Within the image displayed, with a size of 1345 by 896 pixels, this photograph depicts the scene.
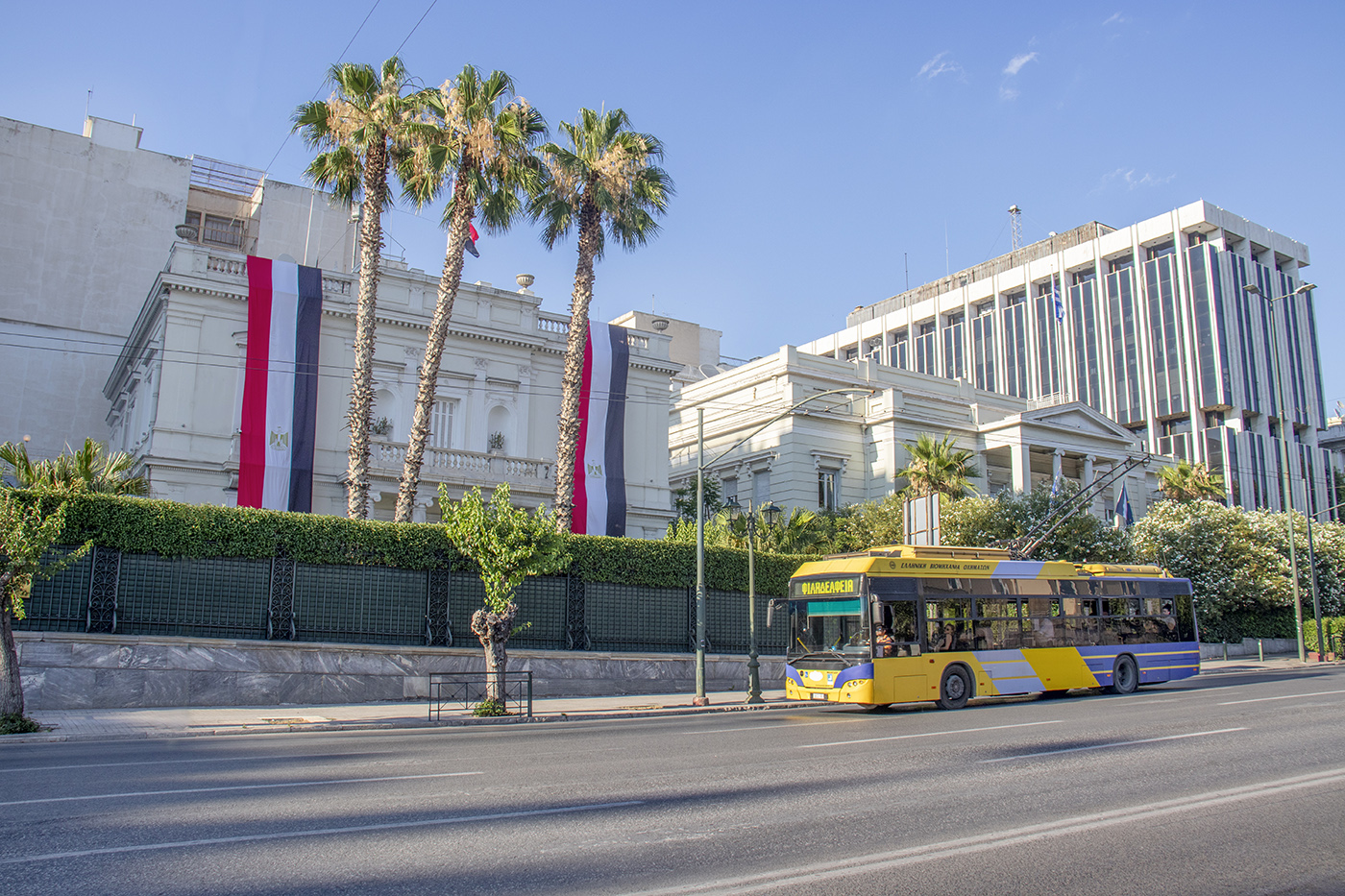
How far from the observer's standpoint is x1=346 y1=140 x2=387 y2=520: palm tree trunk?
2409cm

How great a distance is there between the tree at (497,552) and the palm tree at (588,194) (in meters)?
A: 7.03

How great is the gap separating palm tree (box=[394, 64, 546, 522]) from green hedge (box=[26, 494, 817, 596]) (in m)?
2.04

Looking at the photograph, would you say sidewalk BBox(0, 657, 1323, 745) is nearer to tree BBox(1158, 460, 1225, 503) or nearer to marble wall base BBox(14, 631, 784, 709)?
marble wall base BBox(14, 631, 784, 709)

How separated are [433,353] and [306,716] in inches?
412

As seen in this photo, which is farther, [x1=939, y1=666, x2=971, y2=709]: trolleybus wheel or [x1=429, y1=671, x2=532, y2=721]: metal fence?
[x1=429, y1=671, x2=532, y2=721]: metal fence

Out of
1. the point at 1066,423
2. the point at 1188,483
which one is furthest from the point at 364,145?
the point at 1188,483

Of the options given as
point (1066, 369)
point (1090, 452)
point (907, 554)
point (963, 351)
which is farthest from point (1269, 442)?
point (907, 554)

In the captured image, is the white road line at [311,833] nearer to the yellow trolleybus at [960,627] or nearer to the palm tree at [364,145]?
the yellow trolleybus at [960,627]

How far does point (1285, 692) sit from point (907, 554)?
361 inches

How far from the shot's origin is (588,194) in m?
27.5

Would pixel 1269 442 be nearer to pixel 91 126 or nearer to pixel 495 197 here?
pixel 495 197

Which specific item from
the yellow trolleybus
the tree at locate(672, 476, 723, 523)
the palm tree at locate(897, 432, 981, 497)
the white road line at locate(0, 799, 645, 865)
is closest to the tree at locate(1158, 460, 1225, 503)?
the palm tree at locate(897, 432, 981, 497)

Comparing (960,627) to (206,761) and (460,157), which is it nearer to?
(206,761)

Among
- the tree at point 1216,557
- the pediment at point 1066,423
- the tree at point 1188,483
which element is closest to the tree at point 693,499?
the pediment at point 1066,423
